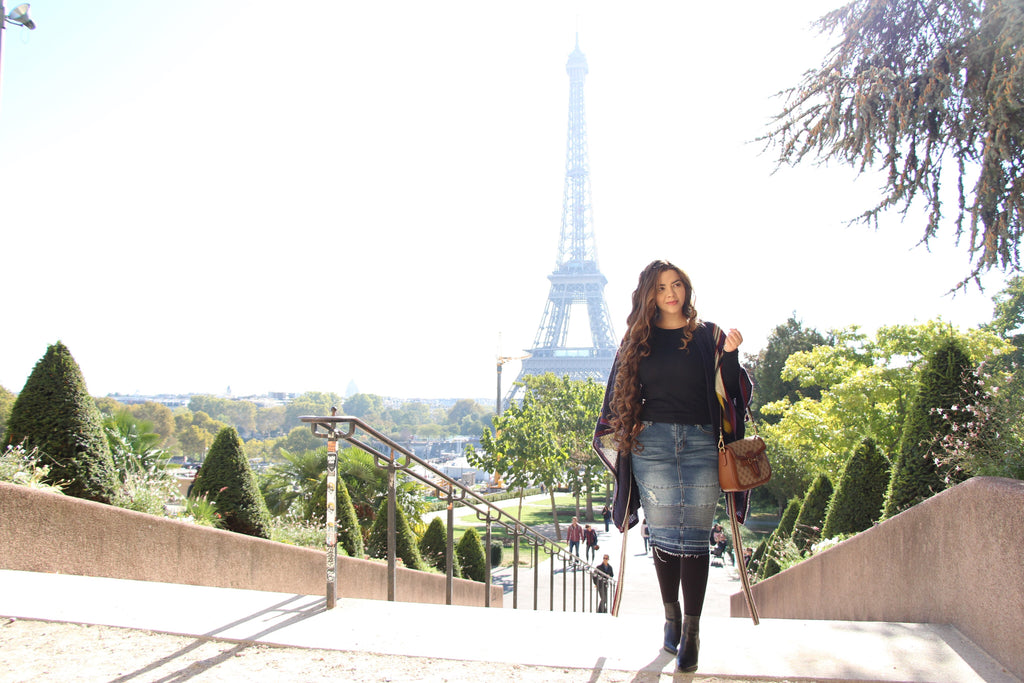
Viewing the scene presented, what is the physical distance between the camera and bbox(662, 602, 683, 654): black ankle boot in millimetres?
3273

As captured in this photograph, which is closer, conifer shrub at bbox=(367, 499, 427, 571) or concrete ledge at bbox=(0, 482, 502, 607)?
concrete ledge at bbox=(0, 482, 502, 607)

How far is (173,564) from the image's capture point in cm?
514

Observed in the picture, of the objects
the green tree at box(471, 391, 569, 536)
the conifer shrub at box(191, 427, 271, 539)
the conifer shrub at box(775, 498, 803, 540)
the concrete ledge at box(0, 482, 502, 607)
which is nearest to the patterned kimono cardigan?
the concrete ledge at box(0, 482, 502, 607)

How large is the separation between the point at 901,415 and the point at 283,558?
1742 cm

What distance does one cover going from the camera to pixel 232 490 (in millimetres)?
7199

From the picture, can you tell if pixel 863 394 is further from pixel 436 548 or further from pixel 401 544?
pixel 401 544

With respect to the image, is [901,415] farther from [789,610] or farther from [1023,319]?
[1023,319]

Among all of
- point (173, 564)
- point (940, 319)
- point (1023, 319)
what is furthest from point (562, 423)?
point (173, 564)

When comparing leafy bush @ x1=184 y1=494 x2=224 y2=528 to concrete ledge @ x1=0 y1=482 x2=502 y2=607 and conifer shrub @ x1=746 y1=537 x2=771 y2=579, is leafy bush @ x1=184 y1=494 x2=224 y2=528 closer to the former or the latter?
concrete ledge @ x1=0 y1=482 x2=502 y2=607

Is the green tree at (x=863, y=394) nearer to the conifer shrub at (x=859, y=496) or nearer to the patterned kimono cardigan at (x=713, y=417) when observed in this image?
the conifer shrub at (x=859, y=496)

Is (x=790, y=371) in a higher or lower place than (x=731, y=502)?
higher

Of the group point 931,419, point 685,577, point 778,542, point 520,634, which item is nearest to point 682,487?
point 685,577

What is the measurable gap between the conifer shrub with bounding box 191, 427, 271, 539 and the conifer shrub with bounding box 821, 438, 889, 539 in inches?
246

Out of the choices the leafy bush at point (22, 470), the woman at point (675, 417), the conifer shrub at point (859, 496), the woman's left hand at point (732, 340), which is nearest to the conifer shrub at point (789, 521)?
the conifer shrub at point (859, 496)
